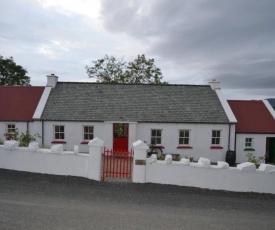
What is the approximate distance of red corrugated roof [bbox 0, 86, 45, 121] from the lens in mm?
→ 17002

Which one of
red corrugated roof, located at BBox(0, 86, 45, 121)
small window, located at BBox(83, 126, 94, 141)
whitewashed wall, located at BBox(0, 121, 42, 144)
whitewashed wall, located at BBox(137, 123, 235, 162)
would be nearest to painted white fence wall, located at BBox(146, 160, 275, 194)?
→ whitewashed wall, located at BBox(137, 123, 235, 162)

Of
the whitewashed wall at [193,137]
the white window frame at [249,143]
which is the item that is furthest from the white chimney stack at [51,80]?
the white window frame at [249,143]

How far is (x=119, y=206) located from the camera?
289 inches

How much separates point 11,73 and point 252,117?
41231 millimetres

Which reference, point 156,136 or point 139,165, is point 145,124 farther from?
point 139,165

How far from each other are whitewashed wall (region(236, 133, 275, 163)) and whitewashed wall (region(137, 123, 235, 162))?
77 cm

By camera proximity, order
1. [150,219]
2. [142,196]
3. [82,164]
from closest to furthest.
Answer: [150,219] < [142,196] < [82,164]

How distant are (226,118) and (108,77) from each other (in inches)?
785

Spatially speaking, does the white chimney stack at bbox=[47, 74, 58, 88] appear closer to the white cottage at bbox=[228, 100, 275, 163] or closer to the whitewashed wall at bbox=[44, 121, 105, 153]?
the whitewashed wall at bbox=[44, 121, 105, 153]

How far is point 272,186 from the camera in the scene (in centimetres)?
947

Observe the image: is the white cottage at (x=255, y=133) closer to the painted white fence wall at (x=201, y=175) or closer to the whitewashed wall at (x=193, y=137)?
the whitewashed wall at (x=193, y=137)

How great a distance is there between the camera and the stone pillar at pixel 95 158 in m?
9.80

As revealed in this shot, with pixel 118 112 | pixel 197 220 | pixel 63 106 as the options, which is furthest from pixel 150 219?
pixel 63 106

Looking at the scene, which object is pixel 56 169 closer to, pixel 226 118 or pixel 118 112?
pixel 118 112
